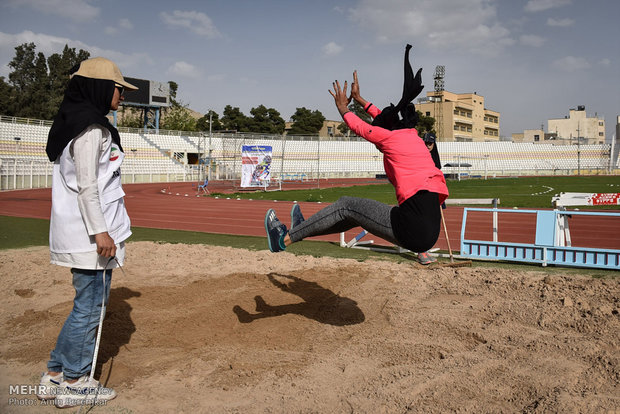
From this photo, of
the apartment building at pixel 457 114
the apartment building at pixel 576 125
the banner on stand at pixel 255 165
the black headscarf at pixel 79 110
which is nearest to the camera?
the black headscarf at pixel 79 110

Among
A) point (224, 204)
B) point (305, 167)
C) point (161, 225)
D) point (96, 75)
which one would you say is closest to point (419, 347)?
point (96, 75)

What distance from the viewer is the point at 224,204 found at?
2114 centimetres

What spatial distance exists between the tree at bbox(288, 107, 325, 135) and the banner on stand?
60787 mm

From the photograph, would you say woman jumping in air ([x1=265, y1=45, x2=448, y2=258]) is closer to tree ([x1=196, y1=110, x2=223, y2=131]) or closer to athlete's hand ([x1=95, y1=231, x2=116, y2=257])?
athlete's hand ([x1=95, y1=231, x2=116, y2=257])

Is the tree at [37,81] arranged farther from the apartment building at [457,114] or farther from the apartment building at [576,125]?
the apartment building at [576,125]

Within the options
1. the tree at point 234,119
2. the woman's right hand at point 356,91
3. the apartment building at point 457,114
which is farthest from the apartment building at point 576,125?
the woman's right hand at point 356,91

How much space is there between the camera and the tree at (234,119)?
265ft

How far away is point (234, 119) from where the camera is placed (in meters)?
81.7

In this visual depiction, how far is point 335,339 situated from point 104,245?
7.73ft

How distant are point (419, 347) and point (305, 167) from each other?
55.5m

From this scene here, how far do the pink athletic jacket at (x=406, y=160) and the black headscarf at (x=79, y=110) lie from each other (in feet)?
6.18

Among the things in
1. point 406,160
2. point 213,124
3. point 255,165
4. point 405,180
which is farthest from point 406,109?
point 213,124

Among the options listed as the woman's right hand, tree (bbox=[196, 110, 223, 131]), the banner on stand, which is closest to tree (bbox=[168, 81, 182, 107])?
tree (bbox=[196, 110, 223, 131])

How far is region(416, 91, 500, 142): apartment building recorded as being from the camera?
92438 mm
